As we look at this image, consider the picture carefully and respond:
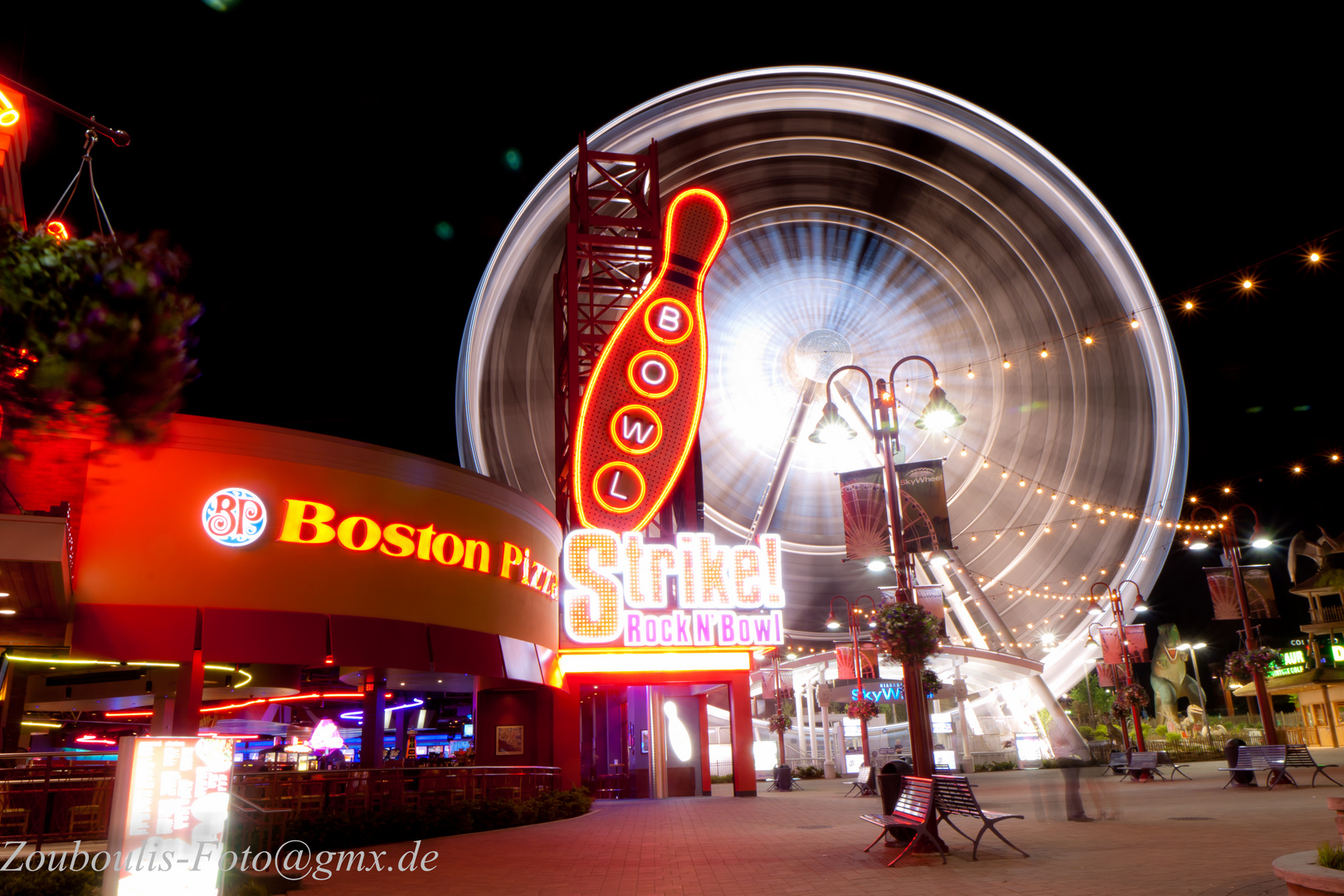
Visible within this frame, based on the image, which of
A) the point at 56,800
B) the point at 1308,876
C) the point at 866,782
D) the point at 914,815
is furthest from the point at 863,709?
the point at 1308,876

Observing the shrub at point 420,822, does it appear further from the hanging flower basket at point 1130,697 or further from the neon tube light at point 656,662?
the hanging flower basket at point 1130,697

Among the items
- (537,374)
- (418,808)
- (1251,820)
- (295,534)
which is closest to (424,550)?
(295,534)

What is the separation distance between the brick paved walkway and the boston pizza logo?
16.5ft

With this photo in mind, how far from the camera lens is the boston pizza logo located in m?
13.3

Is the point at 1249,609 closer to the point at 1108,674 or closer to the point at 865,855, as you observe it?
the point at 1108,674

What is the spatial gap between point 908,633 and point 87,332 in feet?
32.8

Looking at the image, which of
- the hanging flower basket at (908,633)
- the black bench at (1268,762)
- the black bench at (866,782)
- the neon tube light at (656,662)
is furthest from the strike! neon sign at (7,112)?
the black bench at (1268,762)

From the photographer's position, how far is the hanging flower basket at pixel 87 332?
14.8 ft

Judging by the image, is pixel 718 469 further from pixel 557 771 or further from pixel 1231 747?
pixel 1231 747

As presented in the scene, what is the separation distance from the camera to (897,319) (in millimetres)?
34281

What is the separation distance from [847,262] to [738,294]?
445 cm

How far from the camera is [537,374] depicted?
33.6 meters

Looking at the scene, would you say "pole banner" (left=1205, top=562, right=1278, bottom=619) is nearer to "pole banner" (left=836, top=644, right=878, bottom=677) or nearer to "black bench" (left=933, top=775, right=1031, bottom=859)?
"pole banner" (left=836, top=644, right=878, bottom=677)

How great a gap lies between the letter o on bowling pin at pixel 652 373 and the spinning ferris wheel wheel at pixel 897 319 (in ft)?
32.3
